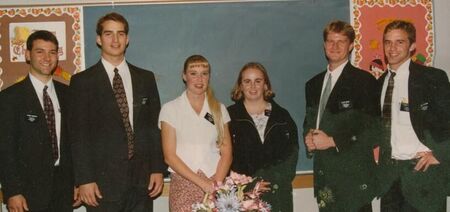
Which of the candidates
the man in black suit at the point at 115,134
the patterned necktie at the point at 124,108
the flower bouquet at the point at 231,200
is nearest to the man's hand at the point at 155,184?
the man in black suit at the point at 115,134

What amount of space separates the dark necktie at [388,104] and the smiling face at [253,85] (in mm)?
782

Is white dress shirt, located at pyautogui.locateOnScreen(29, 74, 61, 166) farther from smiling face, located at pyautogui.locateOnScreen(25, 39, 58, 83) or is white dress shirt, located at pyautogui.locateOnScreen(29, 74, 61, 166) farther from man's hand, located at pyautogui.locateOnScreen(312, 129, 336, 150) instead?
man's hand, located at pyautogui.locateOnScreen(312, 129, 336, 150)

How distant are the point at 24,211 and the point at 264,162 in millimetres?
1454

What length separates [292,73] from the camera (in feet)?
10.9

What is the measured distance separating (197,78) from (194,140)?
0.38 m

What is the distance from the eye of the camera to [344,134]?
3.12 meters

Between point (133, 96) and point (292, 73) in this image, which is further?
point (292, 73)

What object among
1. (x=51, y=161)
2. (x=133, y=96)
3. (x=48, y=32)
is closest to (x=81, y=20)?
(x=48, y=32)

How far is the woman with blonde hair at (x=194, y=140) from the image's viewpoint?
2.88 metres

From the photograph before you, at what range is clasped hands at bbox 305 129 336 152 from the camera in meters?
3.14

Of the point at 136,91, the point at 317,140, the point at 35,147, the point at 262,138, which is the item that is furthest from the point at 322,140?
the point at 35,147

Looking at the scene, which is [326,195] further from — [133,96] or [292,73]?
[133,96]

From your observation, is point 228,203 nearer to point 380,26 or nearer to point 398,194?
point 398,194

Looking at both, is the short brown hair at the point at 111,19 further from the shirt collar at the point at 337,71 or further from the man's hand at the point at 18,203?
the shirt collar at the point at 337,71
